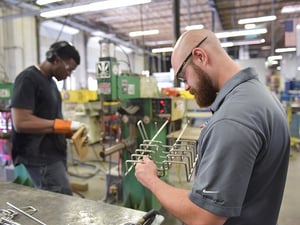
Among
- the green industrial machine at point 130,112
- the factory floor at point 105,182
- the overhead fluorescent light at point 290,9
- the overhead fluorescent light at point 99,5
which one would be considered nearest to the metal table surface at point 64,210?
the green industrial machine at point 130,112

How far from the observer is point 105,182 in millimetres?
3465

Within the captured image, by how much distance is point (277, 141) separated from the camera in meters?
0.68

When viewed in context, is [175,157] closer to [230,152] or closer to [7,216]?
[230,152]

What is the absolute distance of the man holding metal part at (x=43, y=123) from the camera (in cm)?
161

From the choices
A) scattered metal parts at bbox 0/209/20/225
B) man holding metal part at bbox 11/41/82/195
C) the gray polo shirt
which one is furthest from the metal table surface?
the gray polo shirt

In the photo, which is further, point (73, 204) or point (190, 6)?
point (190, 6)

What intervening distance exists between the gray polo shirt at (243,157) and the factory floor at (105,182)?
1.73m

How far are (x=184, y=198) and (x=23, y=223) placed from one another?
68cm

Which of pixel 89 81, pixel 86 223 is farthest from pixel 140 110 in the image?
pixel 89 81

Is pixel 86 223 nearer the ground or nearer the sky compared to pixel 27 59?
nearer the ground

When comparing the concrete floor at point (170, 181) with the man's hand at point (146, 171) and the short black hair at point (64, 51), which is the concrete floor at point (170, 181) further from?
the man's hand at point (146, 171)

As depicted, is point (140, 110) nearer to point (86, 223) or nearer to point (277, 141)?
point (86, 223)

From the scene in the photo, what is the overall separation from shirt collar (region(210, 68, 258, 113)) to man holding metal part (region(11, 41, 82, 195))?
1.15 metres

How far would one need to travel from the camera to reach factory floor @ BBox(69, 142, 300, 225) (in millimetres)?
2563
